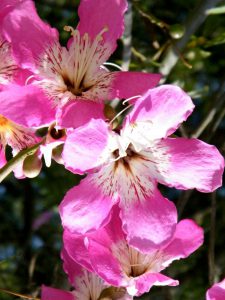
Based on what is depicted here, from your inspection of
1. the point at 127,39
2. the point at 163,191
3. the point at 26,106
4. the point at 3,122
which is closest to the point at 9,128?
the point at 3,122

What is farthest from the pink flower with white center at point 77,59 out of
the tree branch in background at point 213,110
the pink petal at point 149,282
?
the tree branch in background at point 213,110

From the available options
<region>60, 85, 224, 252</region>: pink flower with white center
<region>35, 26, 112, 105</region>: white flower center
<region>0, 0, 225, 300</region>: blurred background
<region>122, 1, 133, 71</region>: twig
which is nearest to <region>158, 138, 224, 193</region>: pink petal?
<region>60, 85, 224, 252</region>: pink flower with white center

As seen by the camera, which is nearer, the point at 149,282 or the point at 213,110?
the point at 149,282

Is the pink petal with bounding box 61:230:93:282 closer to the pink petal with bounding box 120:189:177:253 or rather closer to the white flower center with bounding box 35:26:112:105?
the pink petal with bounding box 120:189:177:253

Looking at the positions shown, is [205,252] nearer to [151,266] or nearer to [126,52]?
[126,52]

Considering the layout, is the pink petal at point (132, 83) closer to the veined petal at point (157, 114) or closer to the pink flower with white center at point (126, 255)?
the veined petal at point (157, 114)

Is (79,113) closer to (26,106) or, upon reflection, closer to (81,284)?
(26,106)
